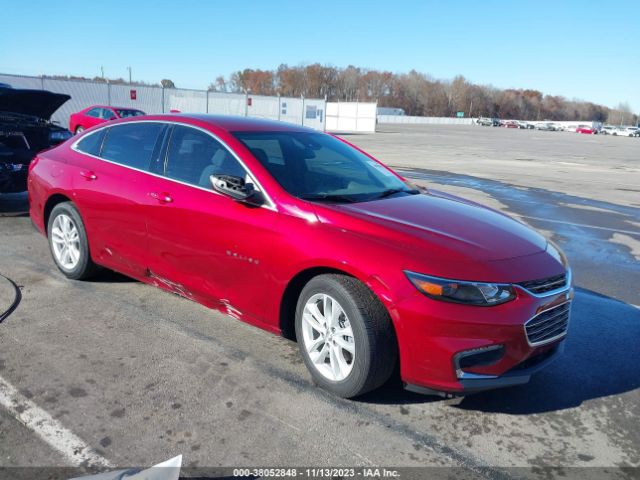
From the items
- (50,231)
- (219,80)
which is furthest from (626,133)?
(50,231)

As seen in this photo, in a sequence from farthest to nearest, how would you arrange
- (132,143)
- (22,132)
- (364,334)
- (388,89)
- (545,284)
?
(388,89)
(22,132)
(132,143)
(545,284)
(364,334)

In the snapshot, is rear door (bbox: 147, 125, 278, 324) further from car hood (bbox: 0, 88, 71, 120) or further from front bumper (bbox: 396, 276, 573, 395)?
car hood (bbox: 0, 88, 71, 120)

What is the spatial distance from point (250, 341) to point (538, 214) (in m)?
7.66

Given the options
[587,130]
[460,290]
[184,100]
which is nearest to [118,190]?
[460,290]

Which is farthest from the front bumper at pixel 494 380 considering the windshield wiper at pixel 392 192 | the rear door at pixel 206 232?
the windshield wiper at pixel 392 192

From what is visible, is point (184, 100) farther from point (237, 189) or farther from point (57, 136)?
point (237, 189)

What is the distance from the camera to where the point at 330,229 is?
3.35m

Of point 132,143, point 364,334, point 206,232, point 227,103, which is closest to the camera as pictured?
point 364,334

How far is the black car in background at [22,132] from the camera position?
7.52m

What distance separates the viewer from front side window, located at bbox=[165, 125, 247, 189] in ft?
13.1

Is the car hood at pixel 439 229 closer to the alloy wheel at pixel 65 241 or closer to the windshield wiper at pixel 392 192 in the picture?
the windshield wiper at pixel 392 192

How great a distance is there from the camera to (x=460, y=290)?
299 centimetres

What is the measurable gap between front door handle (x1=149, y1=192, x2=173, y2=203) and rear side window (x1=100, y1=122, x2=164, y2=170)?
Result: 33 cm

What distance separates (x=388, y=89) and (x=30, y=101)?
15275 cm
